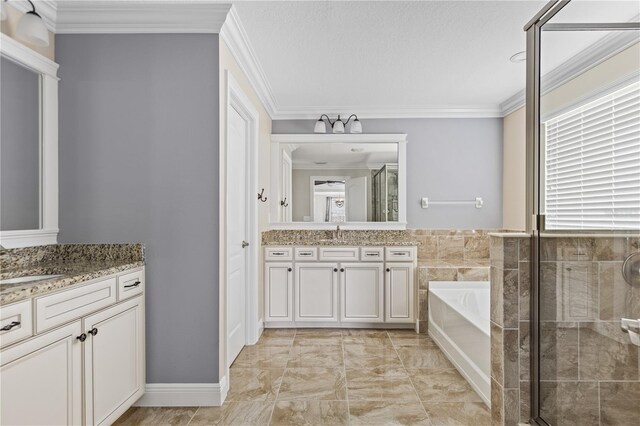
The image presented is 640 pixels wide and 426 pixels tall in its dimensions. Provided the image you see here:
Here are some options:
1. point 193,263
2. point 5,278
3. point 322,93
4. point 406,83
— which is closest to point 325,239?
point 322,93

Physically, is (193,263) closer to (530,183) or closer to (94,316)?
(94,316)

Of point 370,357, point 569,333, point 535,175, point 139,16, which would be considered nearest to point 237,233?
point 370,357

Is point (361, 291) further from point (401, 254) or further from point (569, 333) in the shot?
point (569, 333)

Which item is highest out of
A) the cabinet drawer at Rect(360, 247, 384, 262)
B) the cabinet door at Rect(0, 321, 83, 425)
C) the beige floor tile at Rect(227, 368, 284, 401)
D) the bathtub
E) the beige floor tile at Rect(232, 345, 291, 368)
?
the cabinet drawer at Rect(360, 247, 384, 262)

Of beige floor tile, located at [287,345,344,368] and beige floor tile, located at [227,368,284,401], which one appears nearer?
beige floor tile, located at [227,368,284,401]

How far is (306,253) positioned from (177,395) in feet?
6.33

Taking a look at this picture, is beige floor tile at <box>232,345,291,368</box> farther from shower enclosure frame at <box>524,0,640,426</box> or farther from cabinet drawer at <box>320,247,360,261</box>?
shower enclosure frame at <box>524,0,640,426</box>

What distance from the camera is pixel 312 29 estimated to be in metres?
2.49

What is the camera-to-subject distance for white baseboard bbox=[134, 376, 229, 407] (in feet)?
7.61

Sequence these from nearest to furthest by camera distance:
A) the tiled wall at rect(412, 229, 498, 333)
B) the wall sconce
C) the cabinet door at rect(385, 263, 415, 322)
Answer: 1. the cabinet door at rect(385, 263, 415, 322)
2. the wall sconce
3. the tiled wall at rect(412, 229, 498, 333)

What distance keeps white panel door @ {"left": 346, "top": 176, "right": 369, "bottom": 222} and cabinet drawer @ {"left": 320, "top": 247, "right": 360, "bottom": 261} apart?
0.47 metres

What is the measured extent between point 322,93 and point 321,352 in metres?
2.40

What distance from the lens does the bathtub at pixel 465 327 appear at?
248 centimetres

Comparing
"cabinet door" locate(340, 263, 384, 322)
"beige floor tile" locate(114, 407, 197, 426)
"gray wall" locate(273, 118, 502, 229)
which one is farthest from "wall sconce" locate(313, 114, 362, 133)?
"beige floor tile" locate(114, 407, 197, 426)
